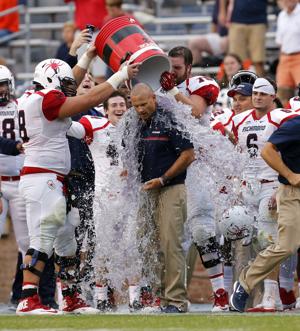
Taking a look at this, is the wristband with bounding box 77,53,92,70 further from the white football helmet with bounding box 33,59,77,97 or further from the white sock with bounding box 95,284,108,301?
the white sock with bounding box 95,284,108,301

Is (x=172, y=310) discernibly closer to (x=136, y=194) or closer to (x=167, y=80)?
(x=136, y=194)

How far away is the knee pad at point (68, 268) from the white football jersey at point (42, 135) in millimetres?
718

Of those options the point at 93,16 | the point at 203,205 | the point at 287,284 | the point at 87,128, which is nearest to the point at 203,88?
the point at 203,205

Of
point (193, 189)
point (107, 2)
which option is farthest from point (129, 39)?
point (107, 2)

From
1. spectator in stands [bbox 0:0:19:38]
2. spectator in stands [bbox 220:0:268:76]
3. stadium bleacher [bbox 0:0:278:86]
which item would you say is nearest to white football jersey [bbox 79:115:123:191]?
spectator in stands [bbox 220:0:268:76]

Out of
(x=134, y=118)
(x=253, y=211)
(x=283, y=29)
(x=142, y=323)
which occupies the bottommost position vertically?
(x=142, y=323)

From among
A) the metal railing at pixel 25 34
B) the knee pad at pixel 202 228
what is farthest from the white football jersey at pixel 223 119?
the metal railing at pixel 25 34

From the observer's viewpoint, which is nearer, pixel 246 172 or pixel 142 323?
pixel 142 323

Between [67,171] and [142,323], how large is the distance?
177cm

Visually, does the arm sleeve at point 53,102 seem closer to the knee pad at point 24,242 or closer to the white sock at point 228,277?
the knee pad at point 24,242

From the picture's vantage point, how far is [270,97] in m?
10.8

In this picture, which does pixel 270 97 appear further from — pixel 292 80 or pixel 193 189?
pixel 292 80

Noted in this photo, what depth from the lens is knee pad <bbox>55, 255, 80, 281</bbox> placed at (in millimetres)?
9867

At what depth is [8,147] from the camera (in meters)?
A: 10.7
